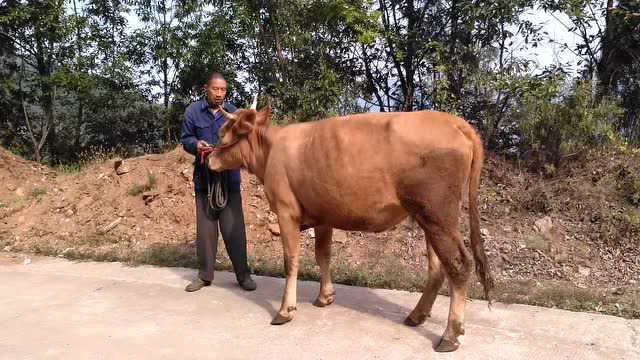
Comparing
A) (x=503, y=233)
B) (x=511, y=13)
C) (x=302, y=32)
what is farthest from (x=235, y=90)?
(x=503, y=233)

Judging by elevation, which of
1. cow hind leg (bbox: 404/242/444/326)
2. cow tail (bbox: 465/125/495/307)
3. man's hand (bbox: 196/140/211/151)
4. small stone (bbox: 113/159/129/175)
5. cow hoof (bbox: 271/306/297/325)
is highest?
man's hand (bbox: 196/140/211/151)

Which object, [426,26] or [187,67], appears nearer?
[426,26]

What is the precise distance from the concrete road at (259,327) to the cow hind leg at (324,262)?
11 centimetres

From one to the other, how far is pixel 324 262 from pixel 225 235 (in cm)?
126

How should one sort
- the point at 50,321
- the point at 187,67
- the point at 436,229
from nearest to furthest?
the point at 436,229
the point at 50,321
the point at 187,67

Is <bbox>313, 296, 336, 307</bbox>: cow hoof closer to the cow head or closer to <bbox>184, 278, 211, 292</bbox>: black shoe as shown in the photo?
<bbox>184, 278, 211, 292</bbox>: black shoe

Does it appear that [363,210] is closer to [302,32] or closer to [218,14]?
[302,32]

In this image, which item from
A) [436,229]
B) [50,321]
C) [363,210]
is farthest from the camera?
[50,321]

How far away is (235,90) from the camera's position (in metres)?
12.6

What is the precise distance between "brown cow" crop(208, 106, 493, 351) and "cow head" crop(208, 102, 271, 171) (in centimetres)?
10

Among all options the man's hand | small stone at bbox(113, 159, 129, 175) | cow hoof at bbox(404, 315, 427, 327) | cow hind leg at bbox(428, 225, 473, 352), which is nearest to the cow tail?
cow hind leg at bbox(428, 225, 473, 352)

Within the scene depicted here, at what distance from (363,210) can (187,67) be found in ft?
31.6

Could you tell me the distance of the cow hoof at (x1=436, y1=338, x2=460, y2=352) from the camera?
4.05 metres

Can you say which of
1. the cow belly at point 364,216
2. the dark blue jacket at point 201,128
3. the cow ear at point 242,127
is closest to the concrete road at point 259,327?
the cow belly at point 364,216
